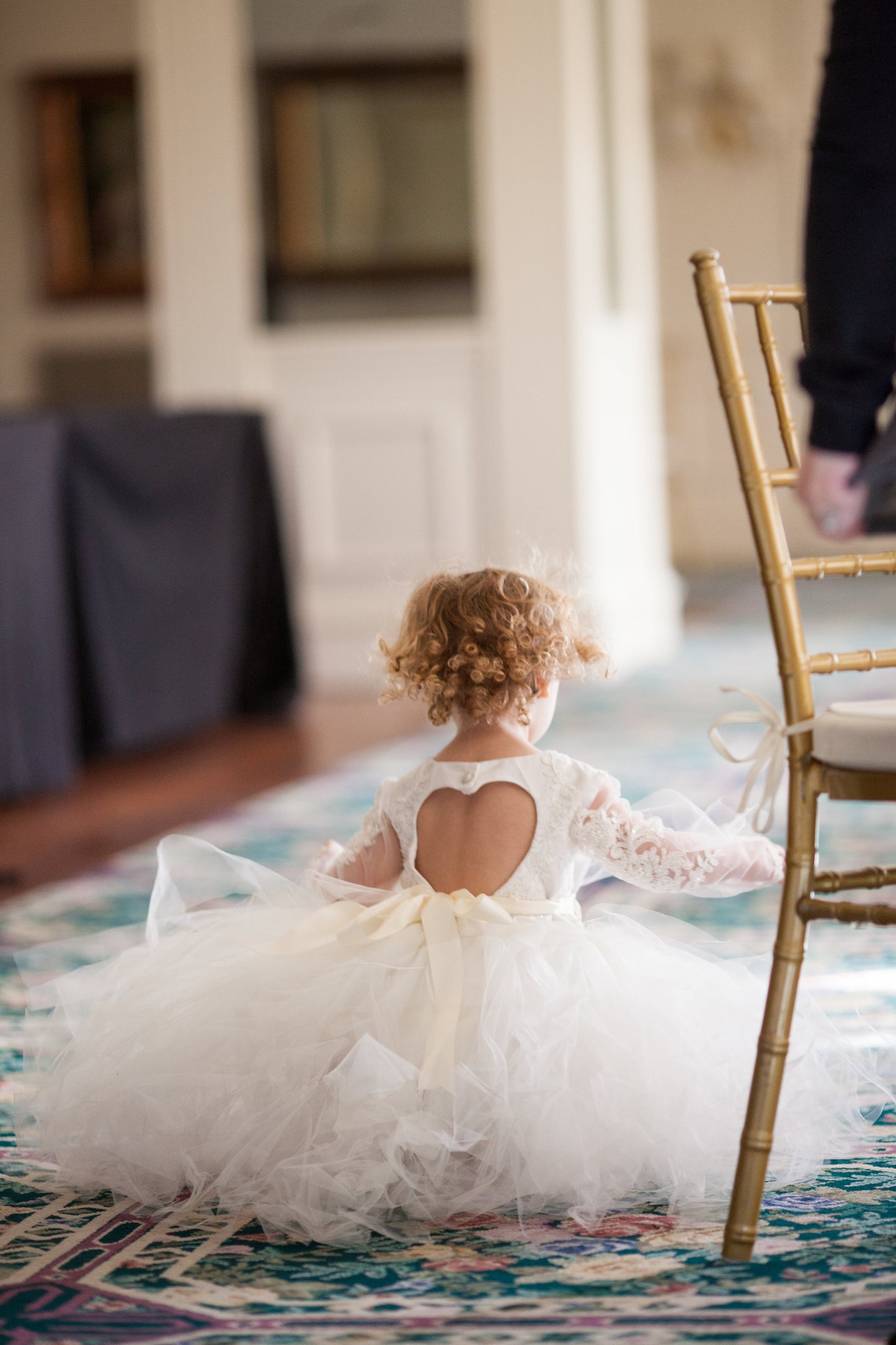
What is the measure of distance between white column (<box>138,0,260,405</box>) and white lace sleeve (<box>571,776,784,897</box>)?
14.8ft

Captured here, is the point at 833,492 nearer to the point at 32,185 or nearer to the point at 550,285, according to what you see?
the point at 550,285

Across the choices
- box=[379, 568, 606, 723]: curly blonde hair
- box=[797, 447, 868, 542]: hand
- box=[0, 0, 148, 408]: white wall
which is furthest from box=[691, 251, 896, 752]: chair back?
box=[0, 0, 148, 408]: white wall

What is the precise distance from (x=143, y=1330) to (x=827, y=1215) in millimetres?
573

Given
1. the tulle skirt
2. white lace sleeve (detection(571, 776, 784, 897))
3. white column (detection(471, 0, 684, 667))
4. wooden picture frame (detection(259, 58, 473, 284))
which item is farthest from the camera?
wooden picture frame (detection(259, 58, 473, 284))

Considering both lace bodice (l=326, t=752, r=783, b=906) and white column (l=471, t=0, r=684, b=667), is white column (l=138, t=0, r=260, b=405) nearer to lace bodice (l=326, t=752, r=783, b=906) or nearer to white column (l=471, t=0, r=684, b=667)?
white column (l=471, t=0, r=684, b=667)

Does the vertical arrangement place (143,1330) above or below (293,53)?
below

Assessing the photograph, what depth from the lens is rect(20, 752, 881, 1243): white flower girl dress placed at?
4.90 feet

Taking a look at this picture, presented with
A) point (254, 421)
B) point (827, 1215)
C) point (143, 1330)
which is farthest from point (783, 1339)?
point (254, 421)

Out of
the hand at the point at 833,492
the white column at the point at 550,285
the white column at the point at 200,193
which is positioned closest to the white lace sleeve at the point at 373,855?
the hand at the point at 833,492

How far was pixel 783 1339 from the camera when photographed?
122cm

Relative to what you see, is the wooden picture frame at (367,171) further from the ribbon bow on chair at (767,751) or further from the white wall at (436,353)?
the ribbon bow on chair at (767,751)

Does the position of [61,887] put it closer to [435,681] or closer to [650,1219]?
[435,681]

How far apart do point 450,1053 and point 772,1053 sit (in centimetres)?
29

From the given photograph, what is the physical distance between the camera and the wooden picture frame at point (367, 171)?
693 cm
